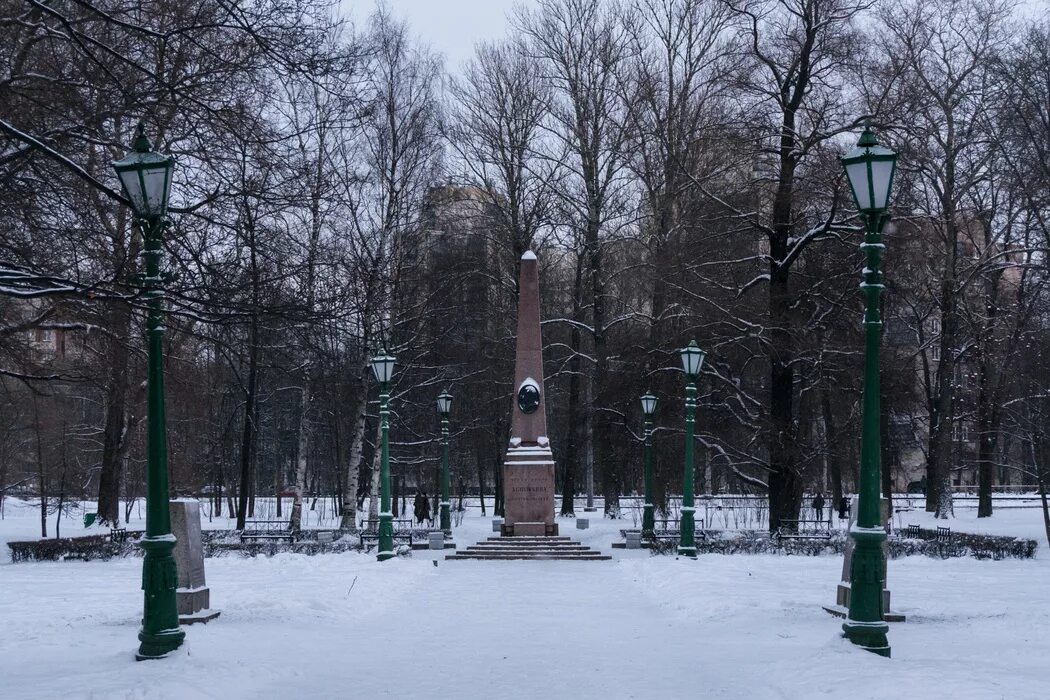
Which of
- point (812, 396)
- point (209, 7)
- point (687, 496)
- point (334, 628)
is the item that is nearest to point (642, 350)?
point (812, 396)

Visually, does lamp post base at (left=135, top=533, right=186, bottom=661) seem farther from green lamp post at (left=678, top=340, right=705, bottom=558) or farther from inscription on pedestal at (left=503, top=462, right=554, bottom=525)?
inscription on pedestal at (left=503, top=462, right=554, bottom=525)

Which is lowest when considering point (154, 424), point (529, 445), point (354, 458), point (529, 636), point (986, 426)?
point (529, 636)

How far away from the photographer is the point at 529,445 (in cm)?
2936

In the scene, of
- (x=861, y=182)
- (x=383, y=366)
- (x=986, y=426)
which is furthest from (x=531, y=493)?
(x=861, y=182)

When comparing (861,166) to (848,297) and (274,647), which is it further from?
(848,297)

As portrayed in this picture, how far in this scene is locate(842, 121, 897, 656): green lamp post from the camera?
32.0ft

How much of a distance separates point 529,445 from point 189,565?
57.3ft

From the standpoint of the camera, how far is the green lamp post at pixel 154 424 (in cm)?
931

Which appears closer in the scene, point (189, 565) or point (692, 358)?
point (189, 565)

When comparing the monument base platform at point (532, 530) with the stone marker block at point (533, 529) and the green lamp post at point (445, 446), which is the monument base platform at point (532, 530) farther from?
the green lamp post at point (445, 446)

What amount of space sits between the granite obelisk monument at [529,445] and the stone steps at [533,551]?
1499mm

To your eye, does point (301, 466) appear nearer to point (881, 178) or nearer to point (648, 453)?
point (648, 453)

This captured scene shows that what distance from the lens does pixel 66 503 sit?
43594 mm

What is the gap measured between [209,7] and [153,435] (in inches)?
160
